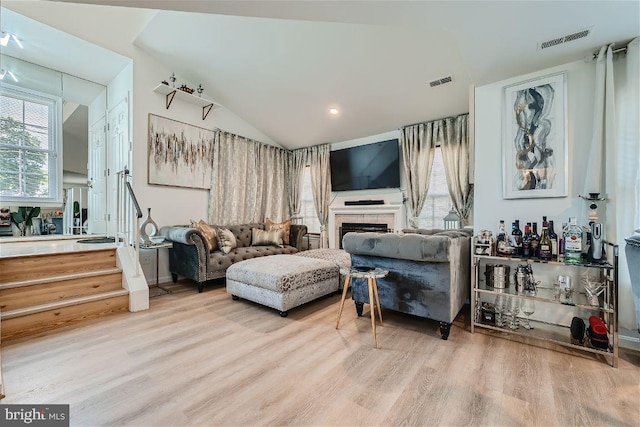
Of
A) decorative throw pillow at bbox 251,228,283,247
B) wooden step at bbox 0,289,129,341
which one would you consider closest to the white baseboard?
decorative throw pillow at bbox 251,228,283,247

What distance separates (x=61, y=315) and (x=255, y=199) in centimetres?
328

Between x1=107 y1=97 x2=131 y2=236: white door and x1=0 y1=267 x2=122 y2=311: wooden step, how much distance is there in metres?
1.42

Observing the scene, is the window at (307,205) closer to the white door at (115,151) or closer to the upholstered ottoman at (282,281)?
the upholstered ottoman at (282,281)

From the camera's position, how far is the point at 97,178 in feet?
14.7

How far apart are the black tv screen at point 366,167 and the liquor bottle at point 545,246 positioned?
101 inches

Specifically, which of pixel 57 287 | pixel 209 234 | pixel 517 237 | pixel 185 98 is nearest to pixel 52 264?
pixel 57 287

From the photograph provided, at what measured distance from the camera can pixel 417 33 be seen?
2.75 meters

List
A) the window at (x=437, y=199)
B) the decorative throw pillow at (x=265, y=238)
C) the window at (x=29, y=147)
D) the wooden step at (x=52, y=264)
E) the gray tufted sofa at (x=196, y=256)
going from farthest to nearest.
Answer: the decorative throw pillow at (x=265, y=238) → the window at (x=437, y=199) → the window at (x=29, y=147) → the gray tufted sofa at (x=196, y=256) → the wooden step at (x=52, y=264)

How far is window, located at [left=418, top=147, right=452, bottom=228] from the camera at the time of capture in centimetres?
420

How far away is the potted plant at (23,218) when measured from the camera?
13.6 feet

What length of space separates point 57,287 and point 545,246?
4.24 meters

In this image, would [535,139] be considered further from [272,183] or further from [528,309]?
[272,183]

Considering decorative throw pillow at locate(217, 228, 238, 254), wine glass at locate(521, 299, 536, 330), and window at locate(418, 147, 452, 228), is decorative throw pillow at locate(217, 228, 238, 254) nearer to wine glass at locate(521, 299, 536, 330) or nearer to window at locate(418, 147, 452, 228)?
window at locate(418, 147, 452, 228)

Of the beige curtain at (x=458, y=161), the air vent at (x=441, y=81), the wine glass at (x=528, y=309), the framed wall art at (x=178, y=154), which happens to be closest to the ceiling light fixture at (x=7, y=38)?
the framed wall art at (x=178, y=154)
